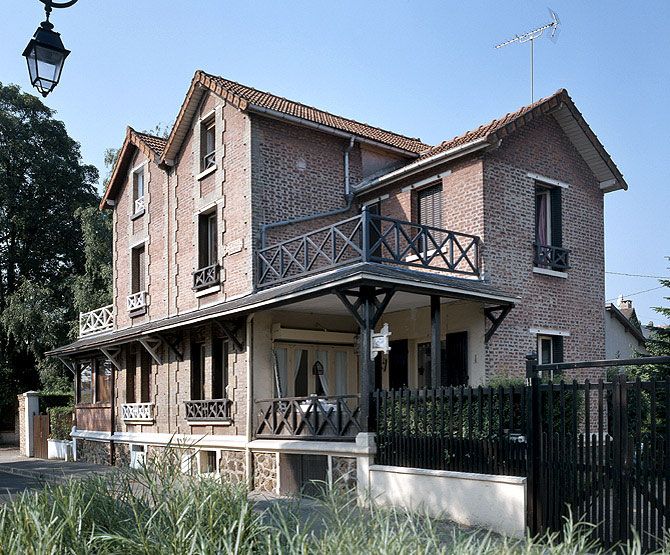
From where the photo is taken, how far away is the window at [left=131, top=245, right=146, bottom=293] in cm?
2202

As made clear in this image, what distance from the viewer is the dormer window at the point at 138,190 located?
2186 cm

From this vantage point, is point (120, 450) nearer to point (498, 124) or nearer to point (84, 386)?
point (84, 386)

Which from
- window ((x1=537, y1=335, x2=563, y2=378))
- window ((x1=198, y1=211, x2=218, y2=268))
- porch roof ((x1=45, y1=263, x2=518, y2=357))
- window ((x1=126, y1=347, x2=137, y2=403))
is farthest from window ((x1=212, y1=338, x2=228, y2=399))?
window ((x1=537, y1=335, x2=563, y2=378))

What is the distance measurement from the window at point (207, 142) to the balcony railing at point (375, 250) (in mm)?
3500

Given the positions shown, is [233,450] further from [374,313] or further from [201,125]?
[201,125]

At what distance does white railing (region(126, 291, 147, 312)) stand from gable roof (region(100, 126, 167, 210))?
3.48 metres

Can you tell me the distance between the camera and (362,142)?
18.1m

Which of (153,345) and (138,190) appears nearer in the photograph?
(153,345)

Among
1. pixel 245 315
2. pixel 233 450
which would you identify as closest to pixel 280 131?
pixel 245 315

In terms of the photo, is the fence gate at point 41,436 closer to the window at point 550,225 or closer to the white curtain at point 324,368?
the white curtain at point 324,368

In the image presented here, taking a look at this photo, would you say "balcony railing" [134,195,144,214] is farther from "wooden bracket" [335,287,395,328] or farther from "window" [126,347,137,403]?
"wooden bracket" [335,287,395,328]

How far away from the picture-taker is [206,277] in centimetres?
1777

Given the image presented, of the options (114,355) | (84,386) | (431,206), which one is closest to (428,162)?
(431,206)

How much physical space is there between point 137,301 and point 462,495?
13532 millimetres
